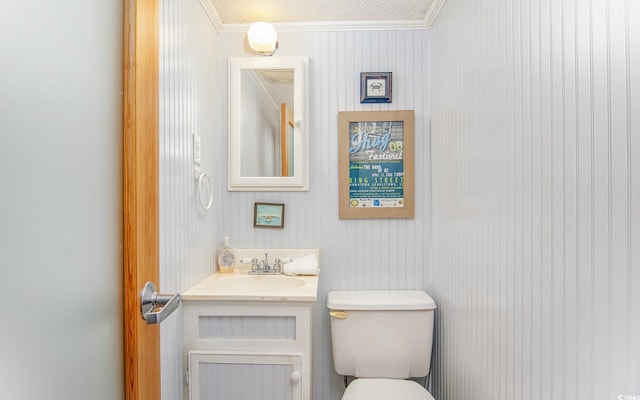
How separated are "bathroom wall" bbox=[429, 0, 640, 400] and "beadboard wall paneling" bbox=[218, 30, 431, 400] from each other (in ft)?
1.35

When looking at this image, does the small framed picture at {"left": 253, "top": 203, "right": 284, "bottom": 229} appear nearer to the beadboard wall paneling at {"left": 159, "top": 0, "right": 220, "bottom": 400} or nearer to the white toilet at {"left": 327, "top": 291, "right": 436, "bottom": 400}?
the beadboard wall paneling at {"left": 159, "top": 0, "right": 220, "bottom": 400}

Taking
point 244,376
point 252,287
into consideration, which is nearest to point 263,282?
point 252,287

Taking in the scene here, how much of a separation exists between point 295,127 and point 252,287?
926 millimetres

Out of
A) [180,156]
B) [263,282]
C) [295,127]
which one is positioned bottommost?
[263,282]

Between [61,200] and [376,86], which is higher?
[376,86]

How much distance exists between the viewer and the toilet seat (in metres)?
1.39

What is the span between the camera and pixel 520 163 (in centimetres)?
100

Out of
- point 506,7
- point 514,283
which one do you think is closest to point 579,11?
point 506,7

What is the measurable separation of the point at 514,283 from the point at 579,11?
0.74 metres

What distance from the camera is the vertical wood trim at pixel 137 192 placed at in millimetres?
743

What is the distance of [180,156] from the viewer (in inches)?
54.9

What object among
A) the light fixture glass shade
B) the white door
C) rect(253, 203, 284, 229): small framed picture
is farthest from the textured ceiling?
the white door

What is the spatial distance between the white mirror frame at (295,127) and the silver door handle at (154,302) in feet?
3.83

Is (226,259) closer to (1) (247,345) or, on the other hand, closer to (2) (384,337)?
(1) (247,345)
